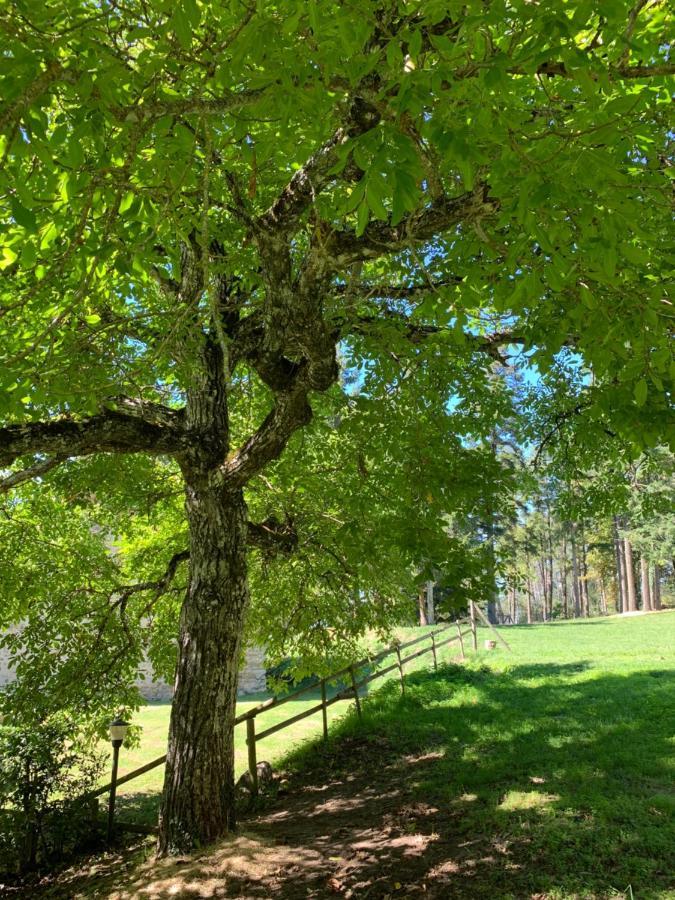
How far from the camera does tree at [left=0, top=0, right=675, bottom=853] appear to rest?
2449 mm

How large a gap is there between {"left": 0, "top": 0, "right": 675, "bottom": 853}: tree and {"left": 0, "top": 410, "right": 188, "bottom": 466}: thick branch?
0.08 ft

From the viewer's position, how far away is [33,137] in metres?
2.52

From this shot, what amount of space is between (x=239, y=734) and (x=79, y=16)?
1467 centimetres

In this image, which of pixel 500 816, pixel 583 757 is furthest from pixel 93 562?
pixel 583 757

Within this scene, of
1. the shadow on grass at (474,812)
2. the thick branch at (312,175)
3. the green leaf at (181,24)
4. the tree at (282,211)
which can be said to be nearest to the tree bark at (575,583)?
the shadow on grass at (474,812)

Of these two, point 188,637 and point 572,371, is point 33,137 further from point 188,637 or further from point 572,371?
point 572,371

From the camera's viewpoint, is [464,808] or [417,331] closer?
[464,808]

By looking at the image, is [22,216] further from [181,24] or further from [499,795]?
[499,795]

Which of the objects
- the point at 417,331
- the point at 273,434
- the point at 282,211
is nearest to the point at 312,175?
the point at 282,211

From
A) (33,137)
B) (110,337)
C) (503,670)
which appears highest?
(110,337)

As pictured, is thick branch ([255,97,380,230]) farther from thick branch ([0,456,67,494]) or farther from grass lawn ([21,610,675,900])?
grass lawn ([21,610,675,900])

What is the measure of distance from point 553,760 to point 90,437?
21.4 ft

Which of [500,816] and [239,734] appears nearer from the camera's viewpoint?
[500,816]

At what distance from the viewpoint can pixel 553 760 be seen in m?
7.57
